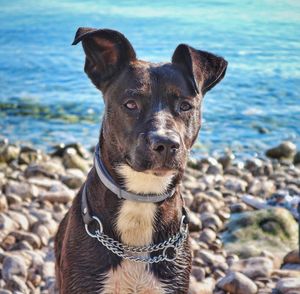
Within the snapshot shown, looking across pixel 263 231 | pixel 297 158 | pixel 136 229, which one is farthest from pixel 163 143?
pixel 297 158

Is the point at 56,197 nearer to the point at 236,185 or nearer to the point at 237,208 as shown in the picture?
the point at 237,208

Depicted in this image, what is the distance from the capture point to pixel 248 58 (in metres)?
10.9

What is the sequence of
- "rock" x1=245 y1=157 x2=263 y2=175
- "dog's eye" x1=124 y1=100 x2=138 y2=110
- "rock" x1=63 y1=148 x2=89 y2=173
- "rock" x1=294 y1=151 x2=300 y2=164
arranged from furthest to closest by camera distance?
1. "rock" x1=294 y1=151 x2=300 y2=164
2. "rock" x1=245 y1=157 x2=263 y2=175
3. "rock" x1=63 y1=148 x2=89 y2=173
4. "dog's eye" x1=124 y1=100 x2=138 y2=110

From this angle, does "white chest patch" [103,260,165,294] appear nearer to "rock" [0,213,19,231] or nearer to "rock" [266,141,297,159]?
"rock" [0,213,19,231]

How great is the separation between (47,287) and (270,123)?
19.0 ft

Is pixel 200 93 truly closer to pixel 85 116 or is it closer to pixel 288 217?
pixel 288 217

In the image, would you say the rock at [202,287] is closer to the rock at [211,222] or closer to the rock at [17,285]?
the rock at [17,285]

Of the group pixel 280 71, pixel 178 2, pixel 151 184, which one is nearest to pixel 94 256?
pixel 151 184

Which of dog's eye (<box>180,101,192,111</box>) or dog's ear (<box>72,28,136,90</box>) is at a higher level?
dog's ear (<box>72,28,136,90</box>)

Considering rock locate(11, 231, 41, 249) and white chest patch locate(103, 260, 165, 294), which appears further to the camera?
rock locate(11, 231, 41, 249)

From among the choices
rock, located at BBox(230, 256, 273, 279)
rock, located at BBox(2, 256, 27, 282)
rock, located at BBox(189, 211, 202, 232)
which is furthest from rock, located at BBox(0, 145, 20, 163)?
rock, located at BBox(230, 256, 273, 279)

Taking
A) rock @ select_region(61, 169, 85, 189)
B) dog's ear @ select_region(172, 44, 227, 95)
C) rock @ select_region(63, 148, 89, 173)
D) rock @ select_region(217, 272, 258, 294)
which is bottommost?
rock @ select_region(63, 148, 89, 173)

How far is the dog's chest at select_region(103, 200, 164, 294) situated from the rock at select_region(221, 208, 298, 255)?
2459 millimetres

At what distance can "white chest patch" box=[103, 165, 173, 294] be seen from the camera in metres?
4.09
